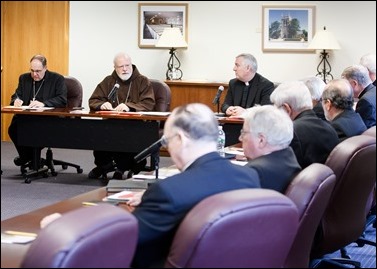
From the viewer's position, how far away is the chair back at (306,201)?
8.35 feet

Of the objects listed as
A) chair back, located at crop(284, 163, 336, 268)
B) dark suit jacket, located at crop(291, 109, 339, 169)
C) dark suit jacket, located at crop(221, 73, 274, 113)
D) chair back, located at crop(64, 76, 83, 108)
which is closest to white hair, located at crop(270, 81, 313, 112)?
dark suit jacket, located at crop(291, 109, 339, 169)

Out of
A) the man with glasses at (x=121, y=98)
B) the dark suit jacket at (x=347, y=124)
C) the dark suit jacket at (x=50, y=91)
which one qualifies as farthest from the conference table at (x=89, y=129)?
the dark suit jacket at (x=347, y=124)

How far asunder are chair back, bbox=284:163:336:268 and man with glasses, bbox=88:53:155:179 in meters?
4.25

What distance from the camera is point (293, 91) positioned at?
410cm

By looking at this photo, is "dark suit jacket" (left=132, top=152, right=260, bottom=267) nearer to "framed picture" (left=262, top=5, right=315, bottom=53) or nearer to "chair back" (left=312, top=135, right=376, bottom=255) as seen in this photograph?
"chair back" (left=312, top=135, right=376, bottom=255)

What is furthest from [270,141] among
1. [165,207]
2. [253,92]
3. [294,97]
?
[253,92]

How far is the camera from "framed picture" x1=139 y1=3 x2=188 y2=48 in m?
9.42

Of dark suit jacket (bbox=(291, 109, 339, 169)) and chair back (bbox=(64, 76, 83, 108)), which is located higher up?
chair back (bbox=(64, 76, 83, 108))

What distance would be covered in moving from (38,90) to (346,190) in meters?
4.54

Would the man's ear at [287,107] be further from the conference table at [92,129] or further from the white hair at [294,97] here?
the conference table at [92,129]

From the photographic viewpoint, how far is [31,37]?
32.9 ft

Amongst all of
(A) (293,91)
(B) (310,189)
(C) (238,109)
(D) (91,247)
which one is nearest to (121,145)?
(C) (238,109)

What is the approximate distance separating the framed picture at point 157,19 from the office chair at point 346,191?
6140mm

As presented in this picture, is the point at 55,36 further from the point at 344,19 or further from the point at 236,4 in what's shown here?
the point at 344,19
